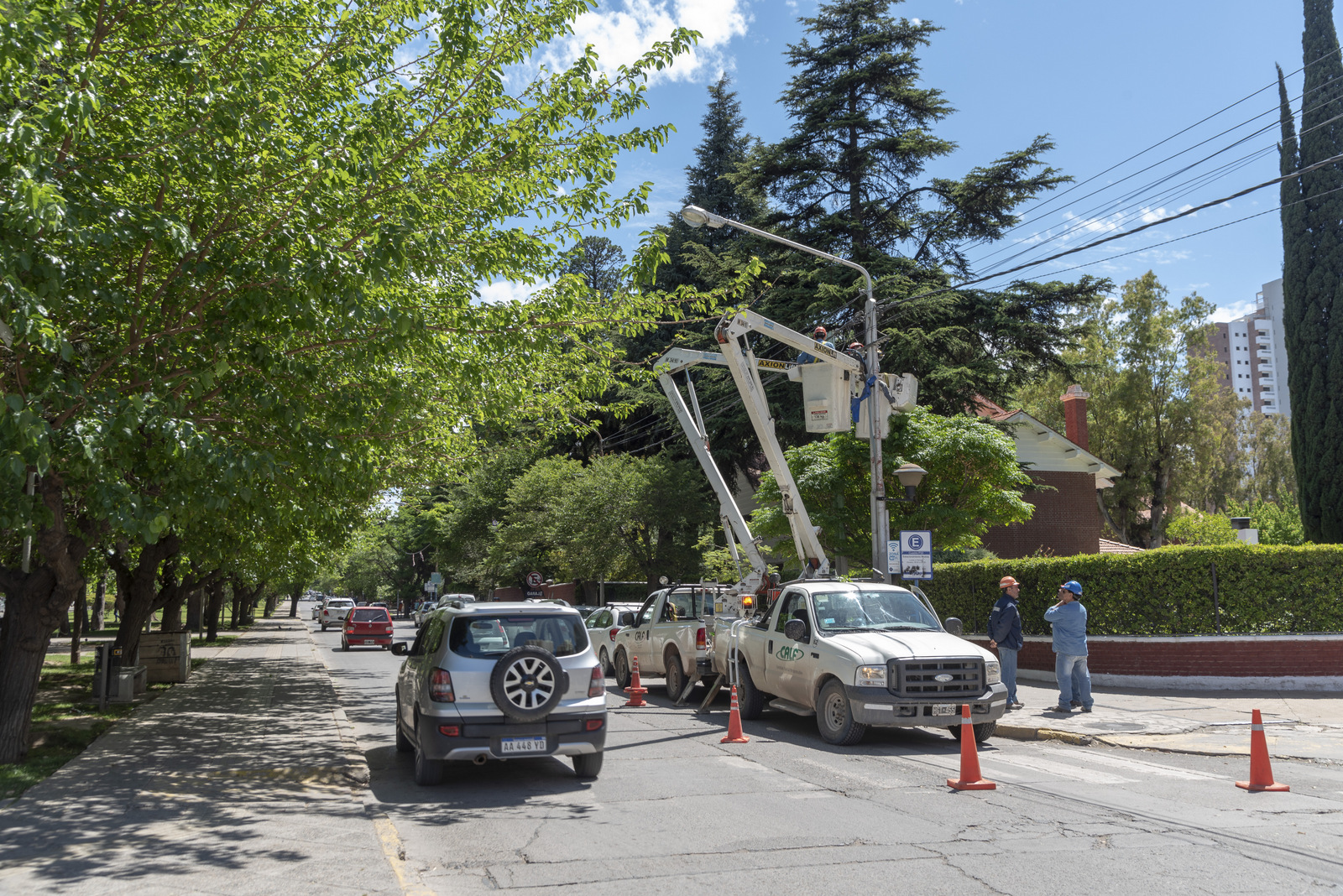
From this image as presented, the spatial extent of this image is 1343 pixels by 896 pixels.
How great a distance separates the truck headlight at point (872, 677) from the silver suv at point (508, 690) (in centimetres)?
332

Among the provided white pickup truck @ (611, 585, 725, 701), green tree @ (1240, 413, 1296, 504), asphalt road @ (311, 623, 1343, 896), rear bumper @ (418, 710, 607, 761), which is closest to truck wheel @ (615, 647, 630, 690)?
white pickup truck @ (611, 585, 725, 701)

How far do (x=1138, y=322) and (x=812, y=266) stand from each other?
64.7 feet

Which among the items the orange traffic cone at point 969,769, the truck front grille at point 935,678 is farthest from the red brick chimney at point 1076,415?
the orange traffic cone at point 969,769

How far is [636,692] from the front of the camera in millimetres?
16719

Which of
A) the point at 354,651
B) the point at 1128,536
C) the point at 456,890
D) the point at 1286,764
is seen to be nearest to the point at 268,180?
the point at 456,890

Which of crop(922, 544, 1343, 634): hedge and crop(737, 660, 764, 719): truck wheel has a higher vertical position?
crop(922, 544, 1343, 634): hedge

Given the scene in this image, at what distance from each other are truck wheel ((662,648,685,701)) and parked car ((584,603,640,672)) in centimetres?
238

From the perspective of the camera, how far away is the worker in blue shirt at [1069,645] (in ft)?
45.3

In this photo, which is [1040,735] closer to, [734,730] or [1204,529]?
[734,730]

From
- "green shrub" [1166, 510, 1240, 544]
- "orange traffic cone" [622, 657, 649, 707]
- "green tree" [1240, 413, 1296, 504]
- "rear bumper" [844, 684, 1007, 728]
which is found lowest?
"orange traffic cone" [622, 657, 649, 707]

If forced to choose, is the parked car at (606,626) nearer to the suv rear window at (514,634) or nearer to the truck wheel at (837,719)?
the truck wheel at (837,719)

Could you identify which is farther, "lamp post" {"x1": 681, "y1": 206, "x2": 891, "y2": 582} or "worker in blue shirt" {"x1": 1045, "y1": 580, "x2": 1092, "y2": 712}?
"lamp post" {"x1": 681, "y1": 206, "x2": 891, "y2": 582}

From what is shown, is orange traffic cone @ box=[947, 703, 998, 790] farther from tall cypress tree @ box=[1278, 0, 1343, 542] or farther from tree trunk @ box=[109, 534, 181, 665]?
tall cypress tree @ box=[1278, 0, 1343, 542]

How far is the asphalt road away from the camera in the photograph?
6145 millimetres
